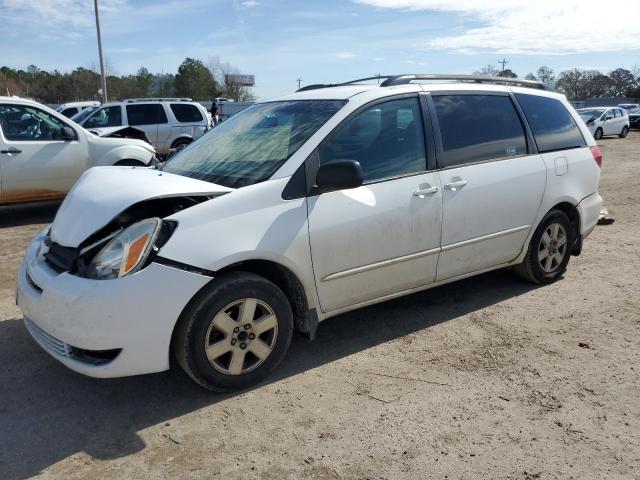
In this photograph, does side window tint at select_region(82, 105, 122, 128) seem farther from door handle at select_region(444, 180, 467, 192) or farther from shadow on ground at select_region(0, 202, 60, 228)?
door handle at select_region(444, 180, 467, 192)

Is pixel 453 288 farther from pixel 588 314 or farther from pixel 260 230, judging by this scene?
pixel 260 230

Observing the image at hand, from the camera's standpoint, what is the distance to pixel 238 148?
4.04 m

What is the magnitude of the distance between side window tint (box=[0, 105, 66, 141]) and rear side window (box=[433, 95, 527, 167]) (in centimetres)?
642

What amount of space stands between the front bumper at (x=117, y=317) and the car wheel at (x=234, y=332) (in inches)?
3.9

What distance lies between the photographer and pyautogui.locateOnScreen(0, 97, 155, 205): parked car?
792cm

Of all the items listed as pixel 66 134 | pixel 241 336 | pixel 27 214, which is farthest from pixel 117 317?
pixel 27 214

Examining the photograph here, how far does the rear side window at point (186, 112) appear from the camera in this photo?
15515 millimetres

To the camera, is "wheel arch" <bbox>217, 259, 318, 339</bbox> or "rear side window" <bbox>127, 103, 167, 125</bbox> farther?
"rear side window" <bbox>127, 103, 167, 125</bbox>

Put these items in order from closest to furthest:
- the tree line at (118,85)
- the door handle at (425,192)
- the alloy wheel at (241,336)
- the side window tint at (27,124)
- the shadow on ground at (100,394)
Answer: the shadow on ground at (100,394)
the alloy wheel at (241,336)
the door handle at (425,192)
the side window tint at (27,124)
the tree line at (118,85)

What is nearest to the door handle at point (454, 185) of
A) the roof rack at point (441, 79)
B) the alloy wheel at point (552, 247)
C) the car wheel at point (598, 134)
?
the roof rack at point (441, 79)

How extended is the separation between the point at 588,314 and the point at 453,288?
1.18 metres

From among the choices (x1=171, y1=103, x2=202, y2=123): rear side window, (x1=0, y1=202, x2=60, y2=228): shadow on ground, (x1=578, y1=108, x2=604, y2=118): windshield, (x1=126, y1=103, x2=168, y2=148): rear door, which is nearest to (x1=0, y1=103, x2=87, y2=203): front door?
(x1=0, y1=202, x2=60, y2=228): shadow on ground

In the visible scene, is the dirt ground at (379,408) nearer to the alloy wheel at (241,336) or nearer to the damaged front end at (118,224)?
the alloy wheel at (241,336)

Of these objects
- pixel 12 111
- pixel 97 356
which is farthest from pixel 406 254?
pixel 12 111
